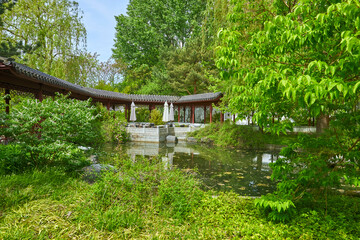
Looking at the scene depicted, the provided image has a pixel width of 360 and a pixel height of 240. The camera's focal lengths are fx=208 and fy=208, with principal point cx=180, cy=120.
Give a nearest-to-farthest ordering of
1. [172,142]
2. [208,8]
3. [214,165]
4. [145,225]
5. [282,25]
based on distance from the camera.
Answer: [282,25] < [145,225] < [214,165] < [208,8] < [172,142]

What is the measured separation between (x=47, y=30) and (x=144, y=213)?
757 inches

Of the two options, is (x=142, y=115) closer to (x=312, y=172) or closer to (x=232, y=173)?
(x=232, y=173)

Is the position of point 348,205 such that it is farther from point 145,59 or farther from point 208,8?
point 145,59

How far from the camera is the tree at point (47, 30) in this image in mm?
16219

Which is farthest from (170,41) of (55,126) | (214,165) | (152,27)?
(55,126)

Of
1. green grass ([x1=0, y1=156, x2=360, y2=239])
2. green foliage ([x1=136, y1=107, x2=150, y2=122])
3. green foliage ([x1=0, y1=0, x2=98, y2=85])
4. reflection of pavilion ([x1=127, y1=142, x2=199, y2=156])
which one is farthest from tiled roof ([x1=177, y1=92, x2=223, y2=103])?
green grass ([x1=0, y1=156, x2=360, y2=239])

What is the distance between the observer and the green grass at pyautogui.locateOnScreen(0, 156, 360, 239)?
2737 millimetres

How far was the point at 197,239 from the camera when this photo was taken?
2682 millimetres

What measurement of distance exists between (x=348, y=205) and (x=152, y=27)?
97.4 ft

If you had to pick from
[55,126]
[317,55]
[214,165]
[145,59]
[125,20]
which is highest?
[125,20]

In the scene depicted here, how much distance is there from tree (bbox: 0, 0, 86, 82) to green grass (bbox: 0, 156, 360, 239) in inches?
585

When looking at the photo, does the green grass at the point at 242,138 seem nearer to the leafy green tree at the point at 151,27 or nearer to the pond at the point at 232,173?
the pond at the point at 232,173

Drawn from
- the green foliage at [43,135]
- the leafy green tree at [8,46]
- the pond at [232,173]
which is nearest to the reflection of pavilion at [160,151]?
the pond at [232,173]

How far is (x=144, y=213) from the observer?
3207 mm
